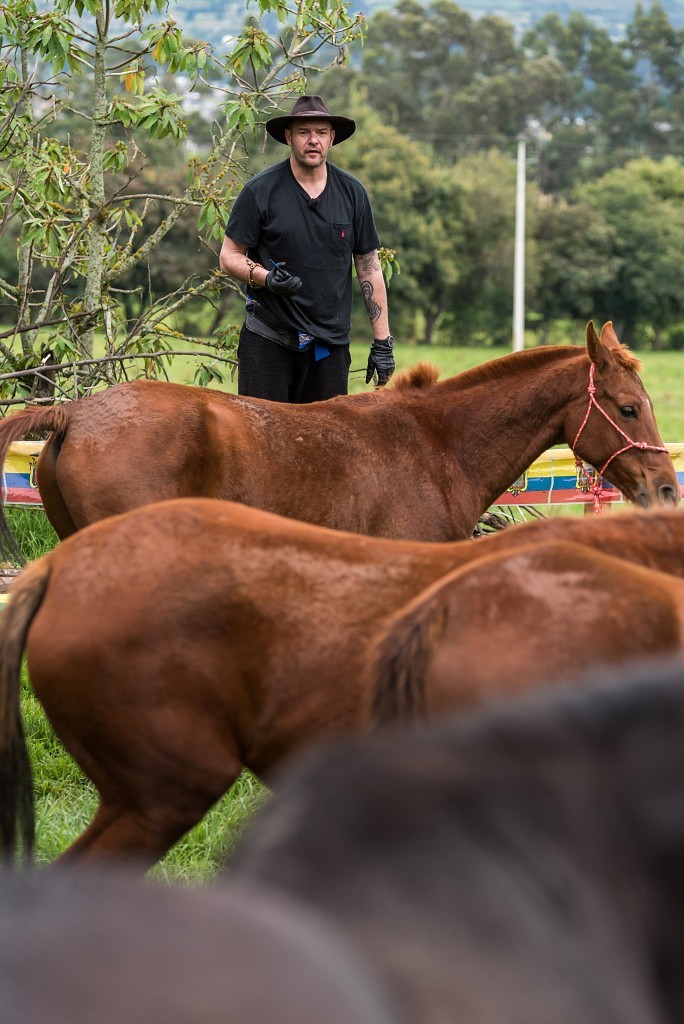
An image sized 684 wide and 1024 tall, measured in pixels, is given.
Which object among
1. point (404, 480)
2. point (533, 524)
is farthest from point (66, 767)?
point (533, 524)

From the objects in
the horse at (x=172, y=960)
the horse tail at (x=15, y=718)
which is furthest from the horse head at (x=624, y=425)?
the horse at (x=172, y=960)

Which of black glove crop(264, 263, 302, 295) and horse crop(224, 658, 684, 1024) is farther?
black glove crop(264, 263, 302, 295)

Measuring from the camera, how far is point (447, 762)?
1.29 meters

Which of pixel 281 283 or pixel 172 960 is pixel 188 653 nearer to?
pixel 172 960

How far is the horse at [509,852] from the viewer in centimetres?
118

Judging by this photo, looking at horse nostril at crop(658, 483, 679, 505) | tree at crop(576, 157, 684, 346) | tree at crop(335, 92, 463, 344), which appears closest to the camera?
horse nostril at crop(658, 483, 679, 505)

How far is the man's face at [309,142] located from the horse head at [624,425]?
5.57 feet

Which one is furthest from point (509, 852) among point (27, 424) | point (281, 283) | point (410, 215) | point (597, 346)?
point (410, 215)

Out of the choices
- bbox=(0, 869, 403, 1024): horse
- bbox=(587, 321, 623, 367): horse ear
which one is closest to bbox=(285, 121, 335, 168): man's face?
bbox=(587, 321, 623, 367): horse ear

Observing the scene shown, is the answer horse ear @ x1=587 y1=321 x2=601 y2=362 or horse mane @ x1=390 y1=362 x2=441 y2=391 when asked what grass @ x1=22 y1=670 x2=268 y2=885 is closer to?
horse mane @ x1=390 y1=362 x2=441 y2=391

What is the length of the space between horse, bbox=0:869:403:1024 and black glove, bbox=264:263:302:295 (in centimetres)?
468

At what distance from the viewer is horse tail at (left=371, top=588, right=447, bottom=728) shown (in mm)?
2498

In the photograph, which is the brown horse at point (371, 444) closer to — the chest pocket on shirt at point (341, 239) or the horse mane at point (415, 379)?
the horse mane at point (415, 379)

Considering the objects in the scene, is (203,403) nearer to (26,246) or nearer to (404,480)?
(404,480)
